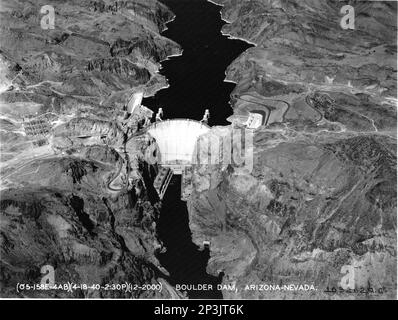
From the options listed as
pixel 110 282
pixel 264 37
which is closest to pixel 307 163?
pixel 110 282

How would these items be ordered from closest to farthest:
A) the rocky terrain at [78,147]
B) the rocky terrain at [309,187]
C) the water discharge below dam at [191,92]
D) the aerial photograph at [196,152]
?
the rocky terrain at [78,147] < the aerial photograph at [196,152] < the rocky terrain at [309,187] < the water discharge below dam at [191,92]

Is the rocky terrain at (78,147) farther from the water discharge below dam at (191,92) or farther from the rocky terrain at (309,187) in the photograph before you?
the rocky terrain at (309,187)

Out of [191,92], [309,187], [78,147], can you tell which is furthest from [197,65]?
[309,187]

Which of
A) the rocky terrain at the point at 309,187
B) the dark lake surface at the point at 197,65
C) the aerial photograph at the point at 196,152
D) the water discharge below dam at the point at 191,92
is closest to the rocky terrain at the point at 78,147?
the aerial photograph at the point at 196,152

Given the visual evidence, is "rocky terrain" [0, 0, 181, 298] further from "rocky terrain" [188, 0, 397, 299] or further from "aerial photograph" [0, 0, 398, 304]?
"rocky terrain" [188, 0, 397, 299]

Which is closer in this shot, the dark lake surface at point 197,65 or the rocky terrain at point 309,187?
the rocky terrain at point 309,187

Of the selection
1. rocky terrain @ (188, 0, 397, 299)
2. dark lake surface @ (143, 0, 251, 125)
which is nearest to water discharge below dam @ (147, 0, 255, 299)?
dark lake surface @ (143, 0, 251, 125)

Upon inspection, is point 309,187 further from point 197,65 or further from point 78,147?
point 197,65
